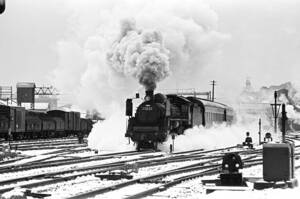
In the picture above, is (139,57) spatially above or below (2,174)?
above

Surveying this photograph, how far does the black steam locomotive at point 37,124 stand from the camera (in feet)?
131

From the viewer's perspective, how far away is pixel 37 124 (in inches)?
1843

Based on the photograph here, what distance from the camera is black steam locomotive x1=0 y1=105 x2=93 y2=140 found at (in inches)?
1574

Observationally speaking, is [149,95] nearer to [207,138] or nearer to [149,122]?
[149,122]

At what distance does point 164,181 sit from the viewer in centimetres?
1290

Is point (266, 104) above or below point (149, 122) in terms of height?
above

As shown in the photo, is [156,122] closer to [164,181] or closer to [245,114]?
[164,181]

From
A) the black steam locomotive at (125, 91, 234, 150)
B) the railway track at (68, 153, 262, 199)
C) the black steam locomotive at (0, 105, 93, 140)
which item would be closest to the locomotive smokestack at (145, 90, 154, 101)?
the black steam locomotive at (125, 91, 234, 150)

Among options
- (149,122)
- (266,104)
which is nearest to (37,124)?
(149,122)

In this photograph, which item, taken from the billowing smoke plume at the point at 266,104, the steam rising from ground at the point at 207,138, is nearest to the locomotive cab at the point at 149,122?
the steam rising from ground at the point at 207,138

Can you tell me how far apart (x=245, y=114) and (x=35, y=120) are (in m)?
18.9

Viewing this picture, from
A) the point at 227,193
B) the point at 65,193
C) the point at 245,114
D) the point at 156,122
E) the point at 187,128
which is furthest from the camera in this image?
the point at 245,114

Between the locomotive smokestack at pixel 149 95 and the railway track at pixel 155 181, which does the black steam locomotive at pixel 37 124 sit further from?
the railway track at pixel 155 181

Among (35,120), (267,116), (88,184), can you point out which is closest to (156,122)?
(88,184)
